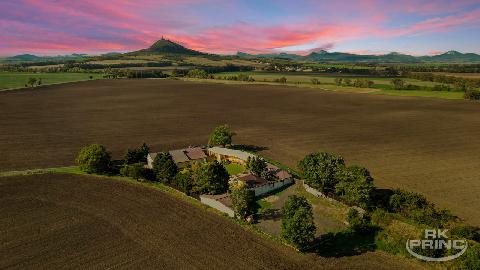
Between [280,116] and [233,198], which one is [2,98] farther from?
[233,198]

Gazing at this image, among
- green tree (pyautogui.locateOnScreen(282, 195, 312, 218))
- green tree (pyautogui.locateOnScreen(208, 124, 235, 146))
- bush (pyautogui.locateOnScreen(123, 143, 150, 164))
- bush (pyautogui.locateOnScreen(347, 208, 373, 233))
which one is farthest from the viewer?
green tree (pyautogui.locateOnScreen(208, 124, 235, 146))

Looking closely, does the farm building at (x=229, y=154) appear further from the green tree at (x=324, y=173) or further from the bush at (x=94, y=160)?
the bush at (x=94, y=160)

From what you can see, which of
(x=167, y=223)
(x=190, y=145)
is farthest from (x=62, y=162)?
(x=167, y=223)

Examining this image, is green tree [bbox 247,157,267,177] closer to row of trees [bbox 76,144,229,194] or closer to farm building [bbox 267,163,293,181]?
farm building [bbox 267,163,293,181]

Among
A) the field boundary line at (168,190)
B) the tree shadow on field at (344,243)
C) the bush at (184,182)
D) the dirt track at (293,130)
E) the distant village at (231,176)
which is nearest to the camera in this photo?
the tree shadow on field at (344,243)

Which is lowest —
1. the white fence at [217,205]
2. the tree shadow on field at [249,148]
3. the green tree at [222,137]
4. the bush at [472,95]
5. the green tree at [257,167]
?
the white fence at [217,205]

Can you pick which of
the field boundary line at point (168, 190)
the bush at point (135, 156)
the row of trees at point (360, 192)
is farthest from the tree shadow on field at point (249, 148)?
the field boundary line at point (168, 190)

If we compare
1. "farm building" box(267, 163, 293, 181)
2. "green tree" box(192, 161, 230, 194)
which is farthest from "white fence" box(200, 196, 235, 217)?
"farm building" box(267, 163, 293, 181)

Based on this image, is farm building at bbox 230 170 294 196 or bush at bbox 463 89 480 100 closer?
farm building at bbox 230 170 294 196
